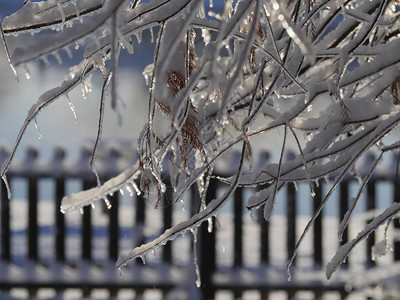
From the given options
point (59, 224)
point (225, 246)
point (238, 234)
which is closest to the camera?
point (238, 234)

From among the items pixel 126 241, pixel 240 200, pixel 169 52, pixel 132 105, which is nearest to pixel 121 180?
pixel 169 52

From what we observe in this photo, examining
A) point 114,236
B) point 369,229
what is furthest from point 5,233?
point 369,229

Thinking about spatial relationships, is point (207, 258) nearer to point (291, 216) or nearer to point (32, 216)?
point (291, 216)

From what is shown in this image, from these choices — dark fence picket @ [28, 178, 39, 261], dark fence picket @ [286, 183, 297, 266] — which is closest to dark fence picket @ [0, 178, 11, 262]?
dark fence picket @ [28, 178, 39, 261]

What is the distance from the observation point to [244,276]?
214 inches

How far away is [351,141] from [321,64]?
18.3 inches

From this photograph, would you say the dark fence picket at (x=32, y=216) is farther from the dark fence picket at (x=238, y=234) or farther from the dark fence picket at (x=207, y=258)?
the dark fence picket at (x=238, y=234)

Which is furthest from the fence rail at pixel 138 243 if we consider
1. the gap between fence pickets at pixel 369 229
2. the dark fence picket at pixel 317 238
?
the gap between fence pickets at pixel 369 229

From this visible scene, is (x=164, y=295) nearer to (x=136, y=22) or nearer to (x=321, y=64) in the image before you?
(x=321, y=64)

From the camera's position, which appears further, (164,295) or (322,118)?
(164,295)

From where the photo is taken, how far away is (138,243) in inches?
220

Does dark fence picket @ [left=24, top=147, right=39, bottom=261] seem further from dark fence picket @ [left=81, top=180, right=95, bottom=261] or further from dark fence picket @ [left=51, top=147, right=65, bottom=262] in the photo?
dark fence picket @ [left=81, top=180, right=95, bottom=261]

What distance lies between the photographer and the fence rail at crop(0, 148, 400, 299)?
5.34 m

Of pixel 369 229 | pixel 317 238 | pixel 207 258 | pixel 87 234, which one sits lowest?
pixel 369 229
